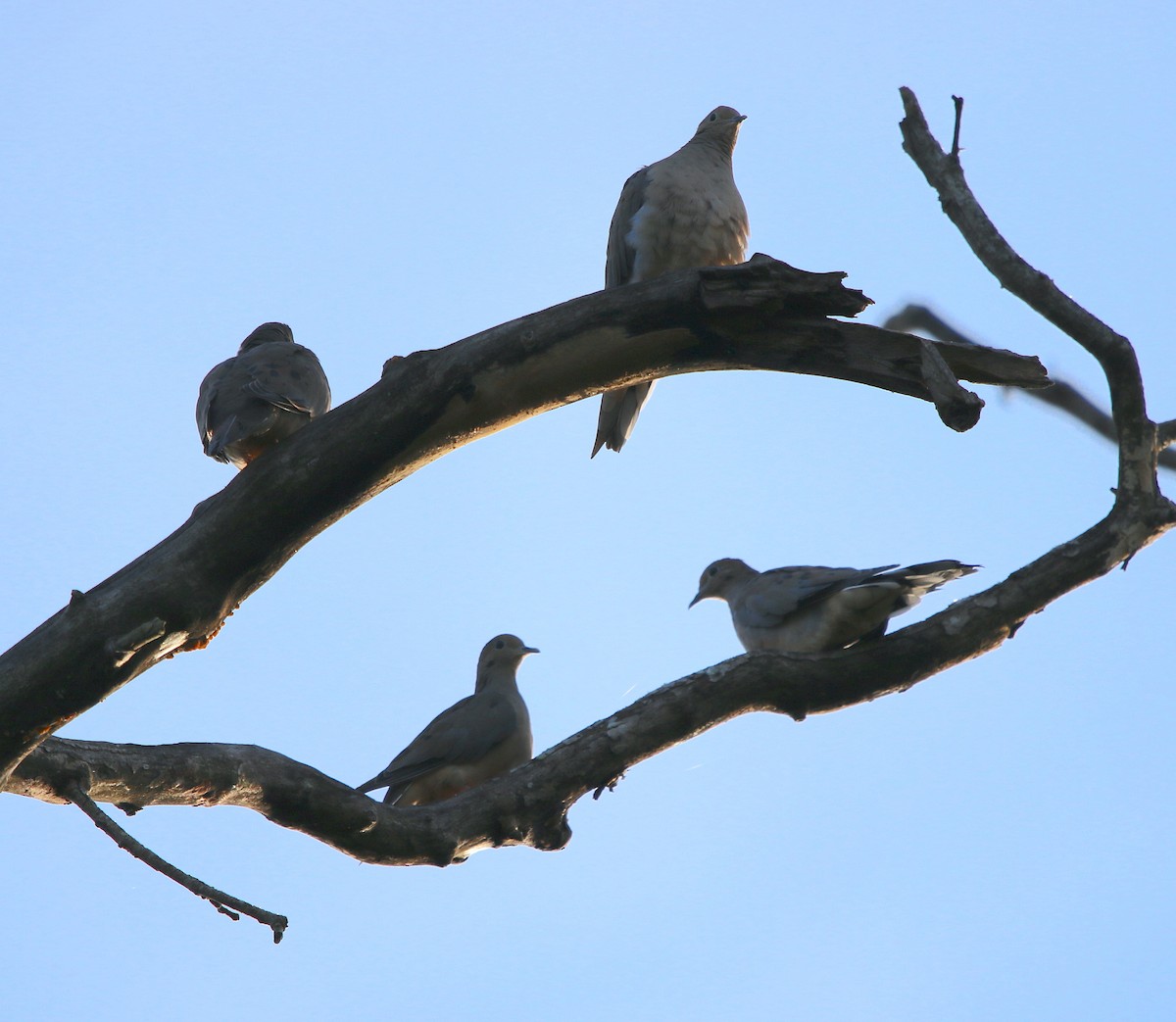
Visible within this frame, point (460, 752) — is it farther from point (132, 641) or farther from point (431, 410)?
point (132, 641)

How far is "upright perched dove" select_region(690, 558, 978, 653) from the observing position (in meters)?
4.61

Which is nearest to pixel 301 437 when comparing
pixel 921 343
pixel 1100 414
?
pixel 921 343

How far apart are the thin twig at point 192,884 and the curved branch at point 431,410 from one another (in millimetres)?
296

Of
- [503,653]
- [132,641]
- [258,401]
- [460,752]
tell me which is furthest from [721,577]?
[132,641]

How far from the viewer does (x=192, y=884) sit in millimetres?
2852

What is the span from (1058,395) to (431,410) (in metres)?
1.98

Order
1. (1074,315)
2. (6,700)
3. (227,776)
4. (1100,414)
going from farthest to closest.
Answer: (1100,414) → (1074,315) → (227,776) → (6,700)

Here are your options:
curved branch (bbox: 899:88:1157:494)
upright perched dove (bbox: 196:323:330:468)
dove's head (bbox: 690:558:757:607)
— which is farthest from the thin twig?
dove's head (bbox: 690:558:757:607)

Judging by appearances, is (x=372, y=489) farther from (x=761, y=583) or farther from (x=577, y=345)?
(x=761, y=583)

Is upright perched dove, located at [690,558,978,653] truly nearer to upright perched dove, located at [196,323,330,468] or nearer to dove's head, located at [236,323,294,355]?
upright perched dove, located at [196,323,330,468]

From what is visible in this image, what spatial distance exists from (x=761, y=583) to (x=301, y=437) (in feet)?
8.23

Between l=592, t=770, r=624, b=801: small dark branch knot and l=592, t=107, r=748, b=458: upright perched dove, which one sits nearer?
l=592, t=770, r=624, b=801: small dark branch knot

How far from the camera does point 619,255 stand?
6031mm

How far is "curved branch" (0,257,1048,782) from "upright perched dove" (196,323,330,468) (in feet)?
1.93
